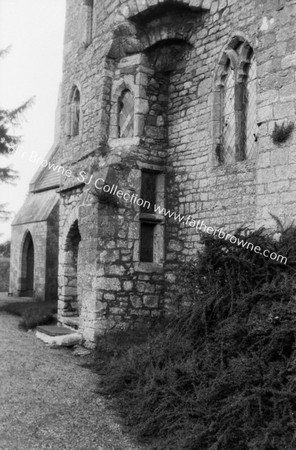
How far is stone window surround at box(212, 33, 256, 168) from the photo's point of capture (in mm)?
7480

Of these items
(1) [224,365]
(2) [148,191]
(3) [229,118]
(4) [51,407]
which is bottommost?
(4) [51,407]

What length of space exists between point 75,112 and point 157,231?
3.33 m

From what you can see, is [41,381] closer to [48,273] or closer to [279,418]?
[279,418]

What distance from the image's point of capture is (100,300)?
8.00 meters

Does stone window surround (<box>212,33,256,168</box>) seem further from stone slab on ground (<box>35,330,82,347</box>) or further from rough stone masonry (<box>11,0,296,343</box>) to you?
stone slab on ground (<box>35,330,82,347</box>)

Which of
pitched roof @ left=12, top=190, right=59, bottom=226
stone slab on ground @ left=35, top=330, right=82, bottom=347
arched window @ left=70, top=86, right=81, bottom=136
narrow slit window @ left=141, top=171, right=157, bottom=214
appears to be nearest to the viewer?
stone slab on ground @ left=35, top=330, right=82, bottom=347

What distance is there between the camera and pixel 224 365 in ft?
15.1

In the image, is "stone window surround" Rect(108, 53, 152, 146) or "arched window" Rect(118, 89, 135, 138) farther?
"arched window" Rect(118, 89, 135, 138)

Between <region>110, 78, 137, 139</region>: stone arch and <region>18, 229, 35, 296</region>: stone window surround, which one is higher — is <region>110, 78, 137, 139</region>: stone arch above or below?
above

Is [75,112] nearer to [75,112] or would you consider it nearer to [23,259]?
[75,112]

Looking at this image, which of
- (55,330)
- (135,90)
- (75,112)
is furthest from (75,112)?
(55,330)

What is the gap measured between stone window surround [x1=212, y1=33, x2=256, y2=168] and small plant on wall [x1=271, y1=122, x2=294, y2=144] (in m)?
1.80

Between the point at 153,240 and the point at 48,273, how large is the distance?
715 centimetres

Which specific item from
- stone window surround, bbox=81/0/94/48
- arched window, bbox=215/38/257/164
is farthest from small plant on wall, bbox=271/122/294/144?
stone window surround, bbox=81/0/94/48
